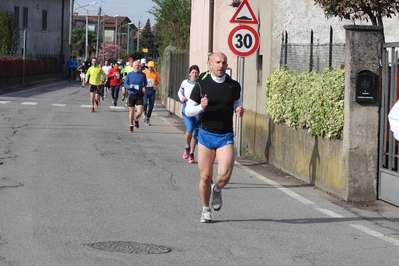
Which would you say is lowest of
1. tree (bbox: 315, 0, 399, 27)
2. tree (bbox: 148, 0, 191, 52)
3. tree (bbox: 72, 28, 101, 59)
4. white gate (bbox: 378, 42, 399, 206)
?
white gate (bbox: 378, 42, 399, 206)

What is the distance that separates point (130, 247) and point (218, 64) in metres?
2.54

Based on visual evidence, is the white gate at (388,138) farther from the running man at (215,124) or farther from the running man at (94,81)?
the running man at (94,81)

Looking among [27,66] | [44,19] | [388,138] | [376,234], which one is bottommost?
[376,234]

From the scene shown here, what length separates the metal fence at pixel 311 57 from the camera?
1380 cm

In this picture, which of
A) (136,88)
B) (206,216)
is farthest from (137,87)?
(206,216)

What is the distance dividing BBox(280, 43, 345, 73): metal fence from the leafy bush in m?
0.25

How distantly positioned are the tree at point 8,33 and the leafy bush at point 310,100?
132 ft

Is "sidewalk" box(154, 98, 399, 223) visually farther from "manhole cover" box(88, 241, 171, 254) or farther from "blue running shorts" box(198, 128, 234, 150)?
"manhole cover" box(88, 241, 171, 254)

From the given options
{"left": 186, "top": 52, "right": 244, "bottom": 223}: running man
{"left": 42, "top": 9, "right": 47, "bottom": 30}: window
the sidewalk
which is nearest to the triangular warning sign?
the sidewalk

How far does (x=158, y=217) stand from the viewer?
970 centimetres

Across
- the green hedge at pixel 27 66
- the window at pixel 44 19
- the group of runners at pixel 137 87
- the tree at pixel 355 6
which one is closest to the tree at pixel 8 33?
the green hedge at pixel 27 66

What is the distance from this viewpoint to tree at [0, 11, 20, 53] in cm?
5450

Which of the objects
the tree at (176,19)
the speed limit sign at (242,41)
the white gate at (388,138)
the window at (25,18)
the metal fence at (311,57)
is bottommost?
the white gate at (388,138)

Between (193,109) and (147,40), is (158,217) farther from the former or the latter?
(147,40)
